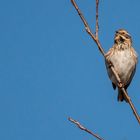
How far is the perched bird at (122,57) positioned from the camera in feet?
29.5

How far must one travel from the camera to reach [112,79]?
30.4 ft

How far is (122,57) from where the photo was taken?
9.00 meters

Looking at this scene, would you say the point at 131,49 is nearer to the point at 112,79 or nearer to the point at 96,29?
the point at 112,79

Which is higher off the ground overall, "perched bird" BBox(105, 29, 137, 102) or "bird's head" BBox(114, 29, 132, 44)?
"bird's head" BBox(114, 29, 132, 44)

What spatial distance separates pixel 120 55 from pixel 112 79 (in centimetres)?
62

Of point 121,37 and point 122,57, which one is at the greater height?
point 121,37

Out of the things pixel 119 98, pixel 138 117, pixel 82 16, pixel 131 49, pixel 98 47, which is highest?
pixel 131 49

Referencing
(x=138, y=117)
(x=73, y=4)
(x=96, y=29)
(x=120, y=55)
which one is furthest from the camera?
(x=120, y=55)

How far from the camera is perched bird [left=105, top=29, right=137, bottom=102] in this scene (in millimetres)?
8992

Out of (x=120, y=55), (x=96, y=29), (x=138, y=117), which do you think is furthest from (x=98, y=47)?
(x=120, y=55)

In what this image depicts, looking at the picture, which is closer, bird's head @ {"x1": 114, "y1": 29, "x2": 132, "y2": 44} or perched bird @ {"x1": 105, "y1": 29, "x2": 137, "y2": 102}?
perched bird @ {"x1": 105, "y1": 29, "x2": 137, "y2": 102}

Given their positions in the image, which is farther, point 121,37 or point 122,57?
point 121,37

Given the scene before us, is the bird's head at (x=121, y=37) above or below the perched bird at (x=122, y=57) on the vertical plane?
above

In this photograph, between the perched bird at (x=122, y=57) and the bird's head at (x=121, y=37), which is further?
the bird's head at (x=121, y=37)
